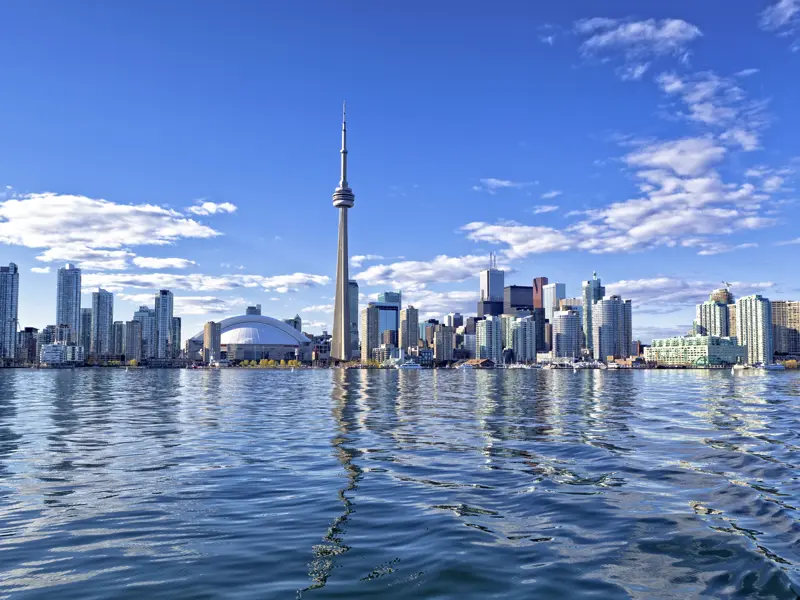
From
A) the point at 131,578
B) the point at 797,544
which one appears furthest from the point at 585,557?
the point at 131,578

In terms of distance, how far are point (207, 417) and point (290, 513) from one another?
1264 inches

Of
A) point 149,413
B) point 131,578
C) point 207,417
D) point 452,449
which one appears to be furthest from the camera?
point 149,413

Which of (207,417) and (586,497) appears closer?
(586,497)

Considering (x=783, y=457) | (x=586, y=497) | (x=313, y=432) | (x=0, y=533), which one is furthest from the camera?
(x=313, y=432)

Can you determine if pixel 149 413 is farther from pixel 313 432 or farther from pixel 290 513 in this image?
pixel 290 513

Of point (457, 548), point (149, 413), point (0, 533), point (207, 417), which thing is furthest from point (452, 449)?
point (149, 413)

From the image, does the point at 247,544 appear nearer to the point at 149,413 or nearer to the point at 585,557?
the point at 585,557

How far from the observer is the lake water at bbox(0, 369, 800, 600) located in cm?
1157

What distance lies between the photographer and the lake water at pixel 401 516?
38.0 feet

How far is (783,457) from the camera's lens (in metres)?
25.8

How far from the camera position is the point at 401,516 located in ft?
53.2

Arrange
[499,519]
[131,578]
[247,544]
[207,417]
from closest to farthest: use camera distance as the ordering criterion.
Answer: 1. [131,578]
2. [247,544]
3. [499,519]
4. [207,417]

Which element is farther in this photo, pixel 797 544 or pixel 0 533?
pixel 0 533

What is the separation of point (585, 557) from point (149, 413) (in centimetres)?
4384
